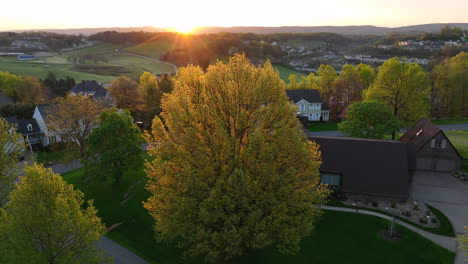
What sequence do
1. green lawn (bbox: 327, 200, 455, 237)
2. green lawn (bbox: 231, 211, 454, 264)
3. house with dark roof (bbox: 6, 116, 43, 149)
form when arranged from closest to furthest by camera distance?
green lawn (bbox: 231, 211, 454, 264) < green lawn (bbox: 327, 200, 455, 237) < house with dark roof (bbox: 6, 116, 43, 149)

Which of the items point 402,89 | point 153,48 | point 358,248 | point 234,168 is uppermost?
point 153,48

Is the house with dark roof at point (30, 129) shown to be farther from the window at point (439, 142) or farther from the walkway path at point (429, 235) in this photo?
the window at point (439, 142)

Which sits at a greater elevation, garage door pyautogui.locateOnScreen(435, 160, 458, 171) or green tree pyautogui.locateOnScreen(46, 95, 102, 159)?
green tree pyautogui.locateOnScreen(46, 95, 102, 159)

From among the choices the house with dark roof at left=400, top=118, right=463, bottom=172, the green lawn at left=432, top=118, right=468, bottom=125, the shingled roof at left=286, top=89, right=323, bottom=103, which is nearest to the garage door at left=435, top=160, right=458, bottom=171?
the house with dark roof at left=400, top=118, right=463, bottom=172

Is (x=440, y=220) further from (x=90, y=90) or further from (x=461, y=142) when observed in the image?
(x=90, y=90)

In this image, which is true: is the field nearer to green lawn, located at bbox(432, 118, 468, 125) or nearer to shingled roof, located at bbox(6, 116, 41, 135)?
shingled roof, located at bbox(6, 116, 41, 135)

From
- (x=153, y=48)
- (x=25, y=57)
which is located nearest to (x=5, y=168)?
(x=25, y=57)

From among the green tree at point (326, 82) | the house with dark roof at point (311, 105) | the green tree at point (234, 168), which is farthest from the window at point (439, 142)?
the green tree at point (326, 82)
